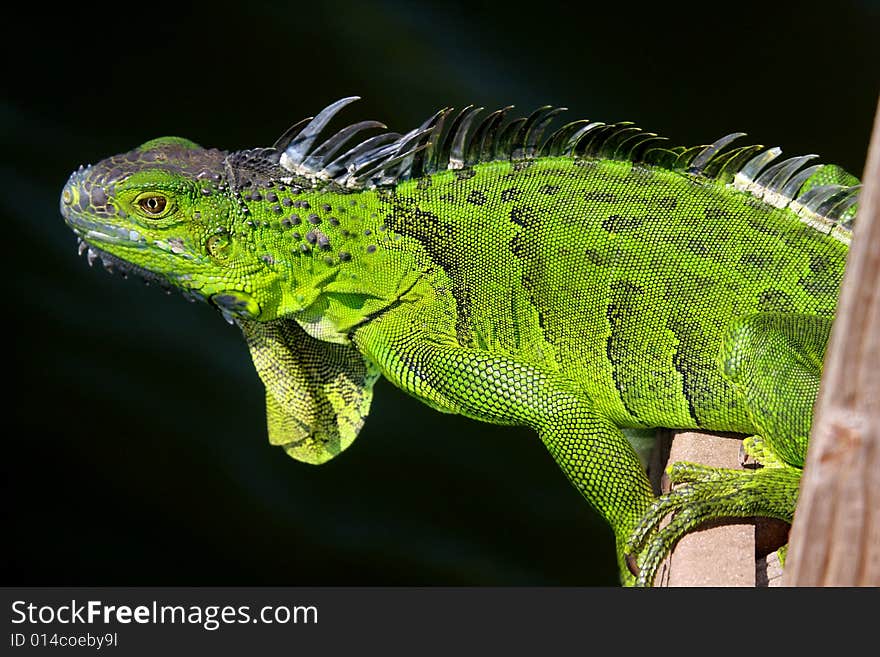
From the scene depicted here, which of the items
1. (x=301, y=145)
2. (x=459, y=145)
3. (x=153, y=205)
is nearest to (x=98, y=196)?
(x=153, y=205)

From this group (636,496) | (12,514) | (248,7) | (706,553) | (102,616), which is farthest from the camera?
(248,7)

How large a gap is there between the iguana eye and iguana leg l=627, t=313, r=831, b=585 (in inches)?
58.3

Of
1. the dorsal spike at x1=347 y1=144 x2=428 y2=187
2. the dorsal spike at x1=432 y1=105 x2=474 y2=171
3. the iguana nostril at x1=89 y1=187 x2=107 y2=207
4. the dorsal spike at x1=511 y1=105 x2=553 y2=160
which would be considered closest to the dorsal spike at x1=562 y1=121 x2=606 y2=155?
the dorsal spike at x1=511 y1=105 x2=553 y2=160

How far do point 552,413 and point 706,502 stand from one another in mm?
459

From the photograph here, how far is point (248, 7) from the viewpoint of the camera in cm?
545

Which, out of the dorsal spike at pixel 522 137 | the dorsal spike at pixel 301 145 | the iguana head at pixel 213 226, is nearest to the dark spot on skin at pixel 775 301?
the dorsal spike at pixel 522 137

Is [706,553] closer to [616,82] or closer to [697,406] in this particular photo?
[697,406]

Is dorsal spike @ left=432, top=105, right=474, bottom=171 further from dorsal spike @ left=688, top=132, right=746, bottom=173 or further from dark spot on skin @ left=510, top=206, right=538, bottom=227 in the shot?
dorsal spike @ left=688, top=132, right=746, bottom=173

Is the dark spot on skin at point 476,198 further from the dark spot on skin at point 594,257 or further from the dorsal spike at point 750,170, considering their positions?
the dorsal spike at point 750,170

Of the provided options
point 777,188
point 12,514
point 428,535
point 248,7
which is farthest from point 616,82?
point 12,514

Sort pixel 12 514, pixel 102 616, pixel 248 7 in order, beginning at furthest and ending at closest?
pixel 248 7 < pixel 12 514 < pixel 102 616

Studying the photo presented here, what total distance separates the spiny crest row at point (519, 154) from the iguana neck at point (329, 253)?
0.09 meters

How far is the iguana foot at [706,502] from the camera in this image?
2.68 meters

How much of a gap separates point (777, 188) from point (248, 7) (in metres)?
3.28
